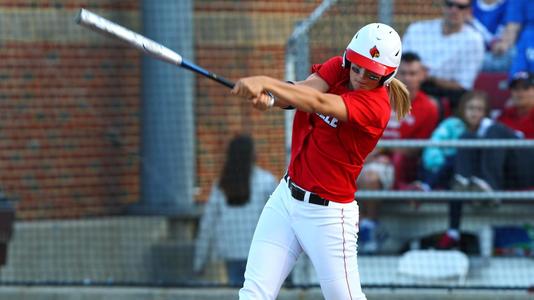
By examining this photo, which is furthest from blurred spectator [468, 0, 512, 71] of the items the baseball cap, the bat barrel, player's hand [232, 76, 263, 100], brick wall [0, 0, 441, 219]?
player's hand [232, 76, 263, 100]

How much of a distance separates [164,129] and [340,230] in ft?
13.6

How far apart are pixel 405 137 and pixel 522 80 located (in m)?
0.96

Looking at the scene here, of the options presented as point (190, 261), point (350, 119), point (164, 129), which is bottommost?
point (190, 261)

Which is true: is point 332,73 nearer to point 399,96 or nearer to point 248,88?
point 399,96

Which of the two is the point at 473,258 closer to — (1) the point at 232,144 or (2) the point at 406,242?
(2) the point at 406,242

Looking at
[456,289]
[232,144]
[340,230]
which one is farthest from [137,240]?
[340,230]

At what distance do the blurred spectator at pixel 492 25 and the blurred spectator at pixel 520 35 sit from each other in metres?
0.10

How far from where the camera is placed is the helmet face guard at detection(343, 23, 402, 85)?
5.41 m

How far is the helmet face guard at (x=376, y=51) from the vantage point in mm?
5414

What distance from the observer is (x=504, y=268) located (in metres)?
8.05

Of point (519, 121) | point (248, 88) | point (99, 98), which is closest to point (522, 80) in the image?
point (519, 121)

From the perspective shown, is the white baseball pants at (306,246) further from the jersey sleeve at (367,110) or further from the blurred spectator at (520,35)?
the blurred spectator at (520,35)

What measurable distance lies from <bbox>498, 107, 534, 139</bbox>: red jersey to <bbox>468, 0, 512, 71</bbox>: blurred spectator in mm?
764

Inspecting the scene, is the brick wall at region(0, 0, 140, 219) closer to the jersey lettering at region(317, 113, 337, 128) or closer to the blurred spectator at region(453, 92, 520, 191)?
the blurred spectator at region(453, 92, 520, 191)
